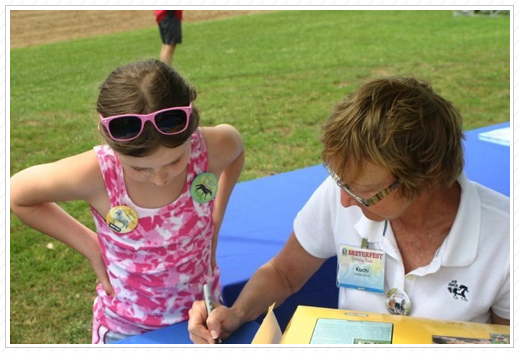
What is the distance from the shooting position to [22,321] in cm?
321

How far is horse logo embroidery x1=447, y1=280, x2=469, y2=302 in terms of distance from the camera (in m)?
1.56

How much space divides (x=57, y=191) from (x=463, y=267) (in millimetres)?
1169

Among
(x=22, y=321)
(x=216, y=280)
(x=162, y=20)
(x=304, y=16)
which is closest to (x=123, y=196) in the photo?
(x=216, y=280)

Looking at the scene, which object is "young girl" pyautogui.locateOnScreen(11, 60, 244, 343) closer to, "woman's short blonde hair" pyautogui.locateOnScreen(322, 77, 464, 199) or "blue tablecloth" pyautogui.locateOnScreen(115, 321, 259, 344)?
"blue tablecloth" pyautogui.locateOnScreen(115, 321, 259, 344)

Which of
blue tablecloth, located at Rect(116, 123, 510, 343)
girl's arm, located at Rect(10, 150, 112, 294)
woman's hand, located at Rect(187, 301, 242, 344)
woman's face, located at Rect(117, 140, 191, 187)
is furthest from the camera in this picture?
blue tablecloth, located at Rect(116, 123, 510, 343)

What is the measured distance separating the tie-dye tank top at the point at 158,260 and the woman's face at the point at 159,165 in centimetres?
13

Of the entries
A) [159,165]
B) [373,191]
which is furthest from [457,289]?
[159,165]

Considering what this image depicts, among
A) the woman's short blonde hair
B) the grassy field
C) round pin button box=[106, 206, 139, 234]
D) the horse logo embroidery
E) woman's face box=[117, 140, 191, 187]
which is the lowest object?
the grassy field

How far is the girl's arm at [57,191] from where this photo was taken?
186cm

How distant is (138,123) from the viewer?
1696mm

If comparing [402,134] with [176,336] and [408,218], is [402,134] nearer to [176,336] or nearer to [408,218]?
[408,218]

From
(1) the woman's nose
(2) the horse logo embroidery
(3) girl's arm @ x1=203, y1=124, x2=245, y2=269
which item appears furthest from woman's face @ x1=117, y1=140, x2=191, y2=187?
(2) the horse logo embroidery

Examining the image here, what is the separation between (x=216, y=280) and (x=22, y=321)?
1.58 m

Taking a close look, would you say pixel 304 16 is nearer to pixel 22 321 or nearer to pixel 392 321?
pixel 22 321
